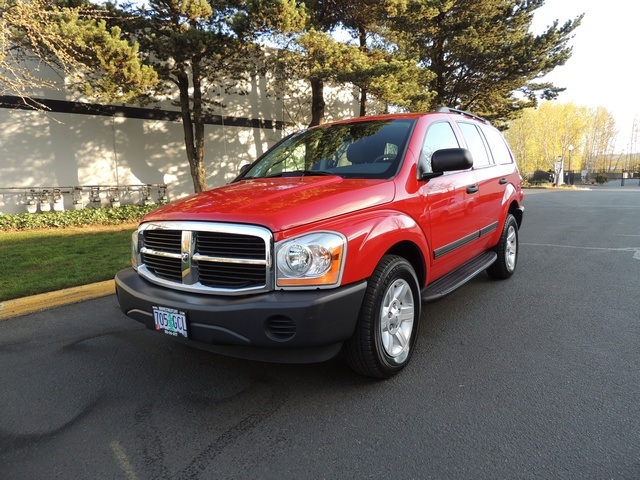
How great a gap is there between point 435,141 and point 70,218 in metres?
10.4

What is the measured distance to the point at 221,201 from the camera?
9.73 ft

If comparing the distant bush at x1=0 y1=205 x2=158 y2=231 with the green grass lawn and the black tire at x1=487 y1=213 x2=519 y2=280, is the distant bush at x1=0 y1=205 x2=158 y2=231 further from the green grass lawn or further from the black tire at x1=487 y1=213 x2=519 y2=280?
the black tire at x1=487 y1=213 x2=519 y2=280

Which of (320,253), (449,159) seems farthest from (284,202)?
(449,159)

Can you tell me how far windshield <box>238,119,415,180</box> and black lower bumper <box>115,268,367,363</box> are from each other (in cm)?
125

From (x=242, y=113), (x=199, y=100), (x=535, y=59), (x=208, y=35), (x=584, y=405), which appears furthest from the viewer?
(x=535, y=59)

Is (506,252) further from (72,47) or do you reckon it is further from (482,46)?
(482,46)

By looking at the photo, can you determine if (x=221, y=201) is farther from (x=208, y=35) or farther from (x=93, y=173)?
(x=93, y=173)

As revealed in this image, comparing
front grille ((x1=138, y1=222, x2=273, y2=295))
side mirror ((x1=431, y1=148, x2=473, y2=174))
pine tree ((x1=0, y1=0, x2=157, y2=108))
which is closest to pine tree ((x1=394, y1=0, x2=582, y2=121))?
pine tree ((x1=0, y1=0, x2=157, y2=108))

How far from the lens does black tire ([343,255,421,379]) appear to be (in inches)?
106

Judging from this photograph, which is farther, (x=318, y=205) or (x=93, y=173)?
(x=93, y=173)

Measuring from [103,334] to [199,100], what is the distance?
10271 millimetres

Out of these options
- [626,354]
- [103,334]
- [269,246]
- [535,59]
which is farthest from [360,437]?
[535,59]

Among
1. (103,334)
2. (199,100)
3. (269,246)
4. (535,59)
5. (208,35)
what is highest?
(535,59)

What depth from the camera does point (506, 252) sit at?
539 cm
